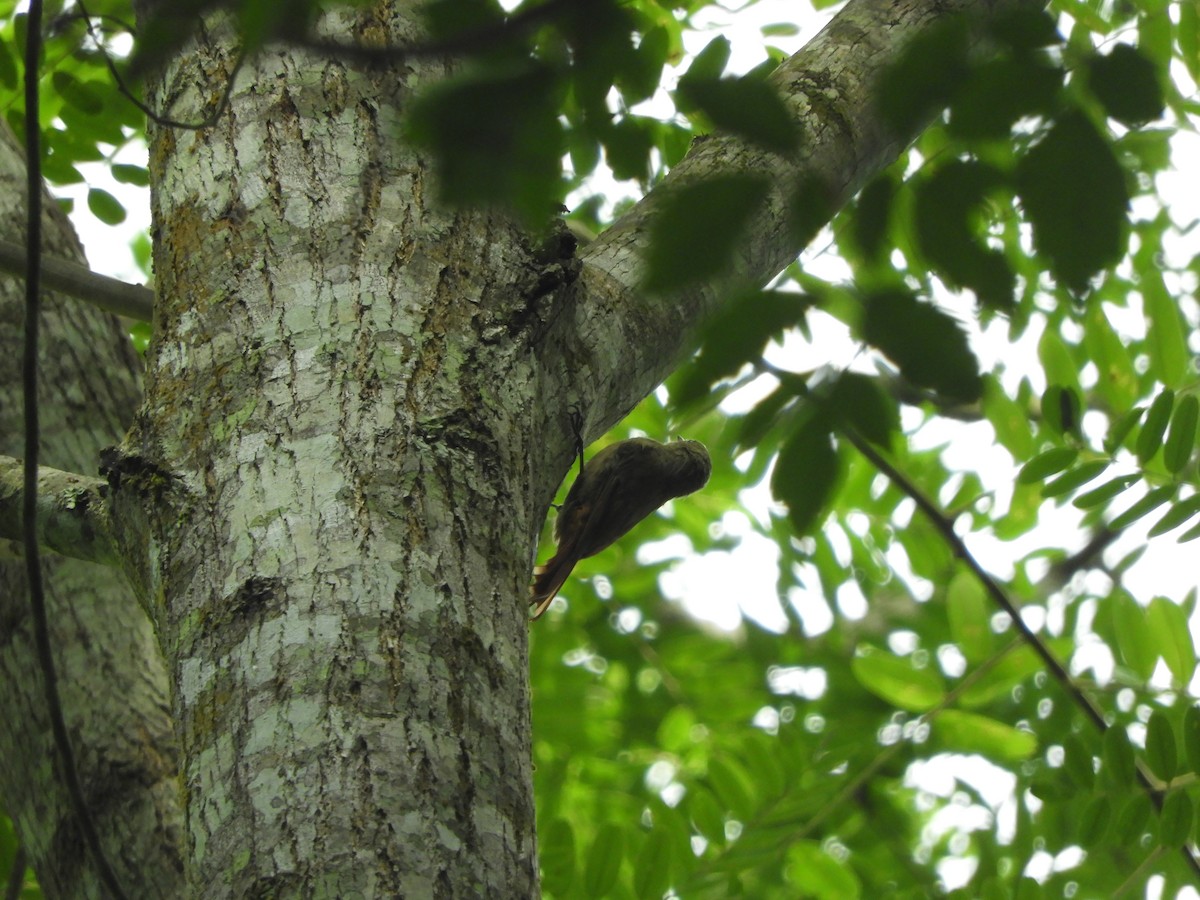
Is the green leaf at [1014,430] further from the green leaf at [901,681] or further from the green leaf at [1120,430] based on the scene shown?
the green leaf at [901,681]

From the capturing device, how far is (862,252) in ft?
3.46

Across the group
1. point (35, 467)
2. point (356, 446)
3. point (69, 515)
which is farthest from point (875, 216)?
point (69, 515)

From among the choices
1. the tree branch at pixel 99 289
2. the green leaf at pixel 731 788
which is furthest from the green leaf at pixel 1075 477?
the tree branch at pixel 99 289

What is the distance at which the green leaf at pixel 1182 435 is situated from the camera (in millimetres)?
2459

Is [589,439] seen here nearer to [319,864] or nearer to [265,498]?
[265,498]

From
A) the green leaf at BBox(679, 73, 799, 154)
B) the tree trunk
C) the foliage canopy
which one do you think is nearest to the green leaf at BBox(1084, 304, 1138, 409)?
the foliage canopy

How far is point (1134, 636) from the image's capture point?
9.55 feet

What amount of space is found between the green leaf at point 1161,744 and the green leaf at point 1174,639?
262 millimetres

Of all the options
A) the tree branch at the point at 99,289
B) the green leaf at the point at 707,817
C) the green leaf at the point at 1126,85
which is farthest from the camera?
the green leaf at the point at 707,817

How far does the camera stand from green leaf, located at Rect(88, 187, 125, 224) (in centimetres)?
335

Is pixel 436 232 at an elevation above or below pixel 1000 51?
above

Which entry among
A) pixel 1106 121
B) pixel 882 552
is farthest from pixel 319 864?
pixel 882 552

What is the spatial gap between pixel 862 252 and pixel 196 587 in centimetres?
91

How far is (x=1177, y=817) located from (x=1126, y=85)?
2085mm
